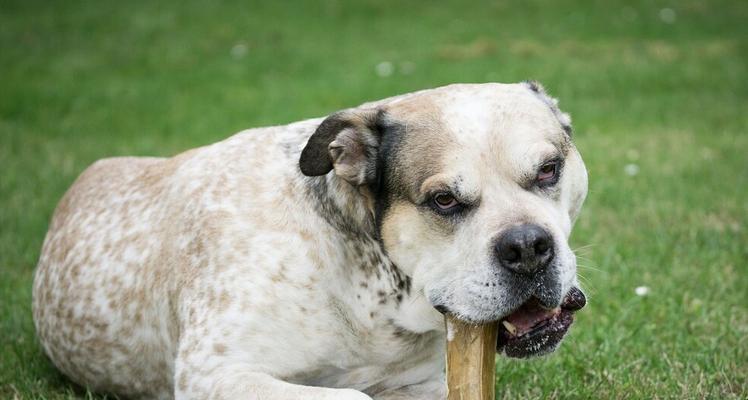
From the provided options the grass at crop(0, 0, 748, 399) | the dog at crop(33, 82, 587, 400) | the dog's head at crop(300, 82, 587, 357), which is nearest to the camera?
the dog's head at crop(300, 82, 587, 357)

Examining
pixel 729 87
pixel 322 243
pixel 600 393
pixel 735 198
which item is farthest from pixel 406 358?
pixel 729 87

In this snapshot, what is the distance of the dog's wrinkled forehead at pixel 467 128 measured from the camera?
12.9ft

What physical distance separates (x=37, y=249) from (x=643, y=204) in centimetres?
490

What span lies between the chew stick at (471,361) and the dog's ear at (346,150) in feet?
2.42

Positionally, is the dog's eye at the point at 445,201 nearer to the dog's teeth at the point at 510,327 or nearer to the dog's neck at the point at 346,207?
the dog's neck at the point at 346,207

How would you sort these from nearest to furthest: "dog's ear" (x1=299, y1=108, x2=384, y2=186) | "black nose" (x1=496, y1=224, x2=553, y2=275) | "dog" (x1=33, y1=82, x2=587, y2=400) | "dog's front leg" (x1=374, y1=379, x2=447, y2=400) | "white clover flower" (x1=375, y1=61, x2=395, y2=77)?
"black nose" (x1=496, y1=224, x2=553, y2=275)
"dog" (x1=33, y1=82, x2=587, y2=400)
"dog's ear" (x1=299, y1=108, x2=384, y2=186)
"dog's front leg" (x1=374, y1=379, x2=447, y2=400)
"white clover flower" (x1=375, y1=61, x2=395, y2=77)

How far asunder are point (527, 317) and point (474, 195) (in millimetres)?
565

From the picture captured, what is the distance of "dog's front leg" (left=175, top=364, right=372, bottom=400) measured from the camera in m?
3.84

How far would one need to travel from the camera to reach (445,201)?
3914 millimetres

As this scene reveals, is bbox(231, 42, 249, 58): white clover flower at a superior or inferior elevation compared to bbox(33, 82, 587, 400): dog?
inferior

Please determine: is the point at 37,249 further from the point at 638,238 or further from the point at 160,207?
the point at 638,238

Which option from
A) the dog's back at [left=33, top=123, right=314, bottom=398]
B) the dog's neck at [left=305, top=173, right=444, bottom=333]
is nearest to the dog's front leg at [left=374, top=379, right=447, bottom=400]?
the dog's neck at [left=305, top=173, right=444, bottom=333]

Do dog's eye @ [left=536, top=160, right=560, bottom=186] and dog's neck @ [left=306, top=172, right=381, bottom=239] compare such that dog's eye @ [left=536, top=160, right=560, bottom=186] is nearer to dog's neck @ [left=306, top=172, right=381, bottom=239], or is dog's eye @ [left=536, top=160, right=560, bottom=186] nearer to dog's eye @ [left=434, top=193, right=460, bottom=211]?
dog's eye @ [left=434, top=193, right=460, bottom=211]

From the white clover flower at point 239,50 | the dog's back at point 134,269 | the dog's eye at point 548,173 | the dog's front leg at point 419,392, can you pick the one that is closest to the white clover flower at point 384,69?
the white clover flower at point 239,50
